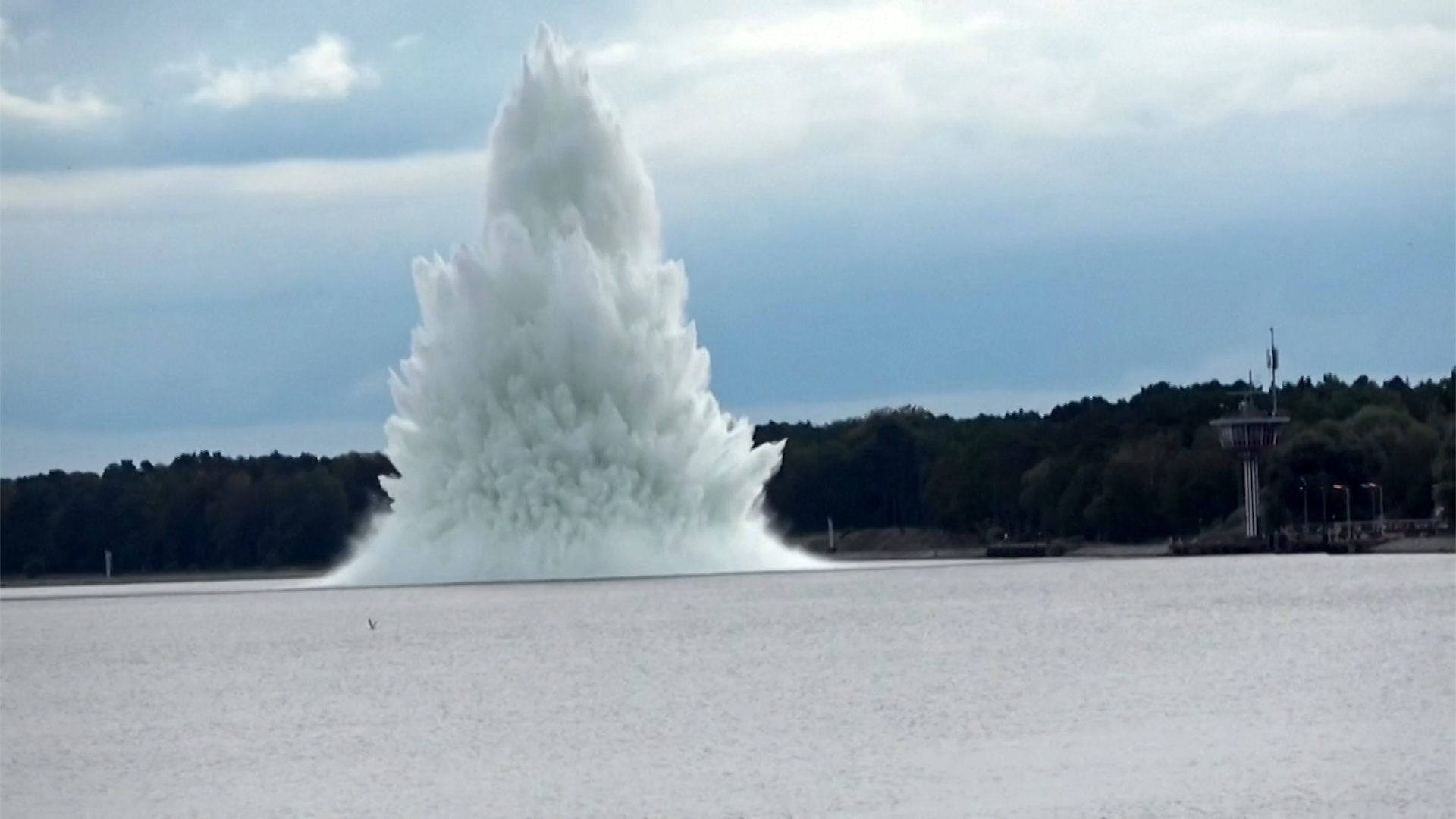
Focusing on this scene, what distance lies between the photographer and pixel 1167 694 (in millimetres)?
46625

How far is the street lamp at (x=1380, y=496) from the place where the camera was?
129m

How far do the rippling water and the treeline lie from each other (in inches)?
2095

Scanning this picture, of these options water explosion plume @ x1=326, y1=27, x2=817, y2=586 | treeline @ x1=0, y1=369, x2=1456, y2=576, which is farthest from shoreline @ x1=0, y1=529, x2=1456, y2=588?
water explosion plume @ x1=326, y1=27, x2=817, y2=586

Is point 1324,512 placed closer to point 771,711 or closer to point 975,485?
point 975,485

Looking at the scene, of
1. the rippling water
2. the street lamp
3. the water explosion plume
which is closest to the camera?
the rippling water

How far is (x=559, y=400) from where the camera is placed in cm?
8588

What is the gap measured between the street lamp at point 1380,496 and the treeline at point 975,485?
0.25m

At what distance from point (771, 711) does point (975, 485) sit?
10871cm

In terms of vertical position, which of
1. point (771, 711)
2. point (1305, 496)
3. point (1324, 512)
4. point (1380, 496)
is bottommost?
point (771, 711)

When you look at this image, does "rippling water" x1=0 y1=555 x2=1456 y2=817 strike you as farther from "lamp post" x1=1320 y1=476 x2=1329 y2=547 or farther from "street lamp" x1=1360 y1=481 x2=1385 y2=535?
"street lamp" x1=1360 y1=481 x2=1385 y2=535

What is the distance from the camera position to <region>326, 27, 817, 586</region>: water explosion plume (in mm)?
85750

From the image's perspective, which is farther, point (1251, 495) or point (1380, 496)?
point (1380, 496)

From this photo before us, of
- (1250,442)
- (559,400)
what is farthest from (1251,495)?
(559,400)

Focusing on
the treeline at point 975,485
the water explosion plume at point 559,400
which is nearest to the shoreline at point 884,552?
the treeline at point 975,485
